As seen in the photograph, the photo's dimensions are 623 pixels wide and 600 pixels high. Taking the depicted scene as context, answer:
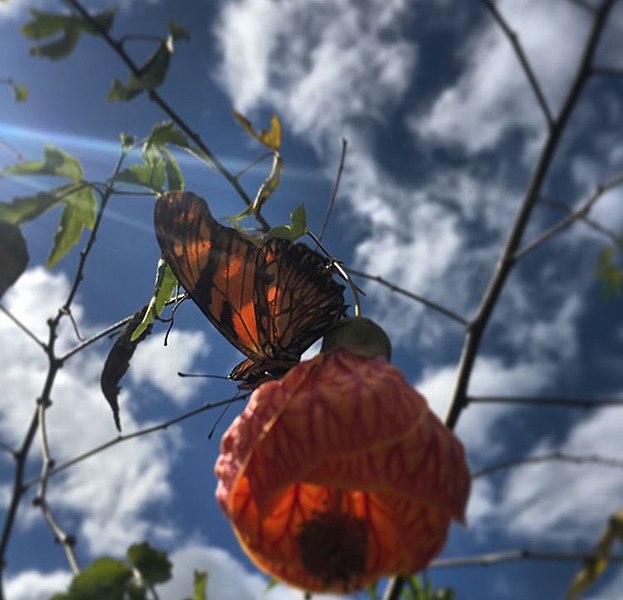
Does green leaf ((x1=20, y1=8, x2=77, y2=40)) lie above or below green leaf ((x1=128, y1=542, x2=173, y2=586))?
above

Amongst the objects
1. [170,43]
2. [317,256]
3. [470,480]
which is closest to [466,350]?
[470,480]

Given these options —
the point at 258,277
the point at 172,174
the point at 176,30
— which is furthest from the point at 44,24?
the point at 258,277

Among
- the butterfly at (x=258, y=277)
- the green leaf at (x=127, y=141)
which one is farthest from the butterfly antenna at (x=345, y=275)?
the green leaf at (x=127, y=141)

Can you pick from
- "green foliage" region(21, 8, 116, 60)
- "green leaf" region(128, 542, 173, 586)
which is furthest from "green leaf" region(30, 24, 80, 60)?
"green leaf" region(128, 542, 173, 586)

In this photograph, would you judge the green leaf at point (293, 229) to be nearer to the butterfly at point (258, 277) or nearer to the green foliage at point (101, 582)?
the butterfly at point (258, 277)

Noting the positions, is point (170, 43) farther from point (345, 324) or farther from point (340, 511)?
point (340, 511)

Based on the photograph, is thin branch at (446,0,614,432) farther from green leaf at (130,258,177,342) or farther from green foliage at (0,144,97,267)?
green foliage at (0,144,97,267)
